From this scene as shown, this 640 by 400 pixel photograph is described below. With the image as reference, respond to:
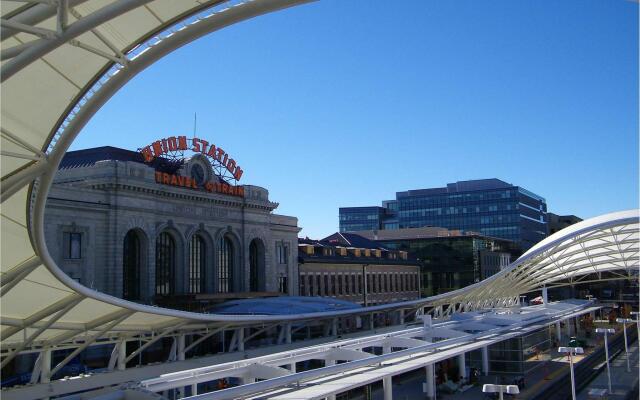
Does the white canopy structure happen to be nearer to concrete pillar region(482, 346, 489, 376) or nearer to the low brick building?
concrete pillar region(482, 346, 489, 376)

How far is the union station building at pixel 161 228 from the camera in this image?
5291 cm

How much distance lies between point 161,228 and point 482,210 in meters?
125

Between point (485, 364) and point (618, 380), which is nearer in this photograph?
point (618, 380)

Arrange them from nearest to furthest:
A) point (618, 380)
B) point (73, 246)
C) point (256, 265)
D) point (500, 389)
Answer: point (500, 389) < point (618, 380) < point (73, 246) < point (256, 265)

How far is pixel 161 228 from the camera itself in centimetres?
5997

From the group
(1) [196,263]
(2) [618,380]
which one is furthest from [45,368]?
(2) [618,380]

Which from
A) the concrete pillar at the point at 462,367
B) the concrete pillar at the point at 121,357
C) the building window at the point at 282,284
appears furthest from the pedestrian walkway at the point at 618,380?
the building window at the point at 282,284

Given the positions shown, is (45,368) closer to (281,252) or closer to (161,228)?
(161,228)

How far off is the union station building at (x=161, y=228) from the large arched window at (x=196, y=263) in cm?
10

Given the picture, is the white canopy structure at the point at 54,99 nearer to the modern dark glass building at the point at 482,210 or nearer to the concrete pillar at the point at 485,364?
the concrete pillar at the point at 485,364

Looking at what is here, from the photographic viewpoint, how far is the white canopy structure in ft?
45.7

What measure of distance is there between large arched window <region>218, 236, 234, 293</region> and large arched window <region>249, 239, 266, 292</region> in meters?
4.48

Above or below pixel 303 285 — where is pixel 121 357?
below

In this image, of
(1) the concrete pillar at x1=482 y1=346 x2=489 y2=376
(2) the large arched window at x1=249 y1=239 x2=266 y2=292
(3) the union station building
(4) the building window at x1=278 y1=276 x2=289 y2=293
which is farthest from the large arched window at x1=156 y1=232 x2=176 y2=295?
(1) the concrete pillar at x1=482 y1=346 x2=489 y2=376
